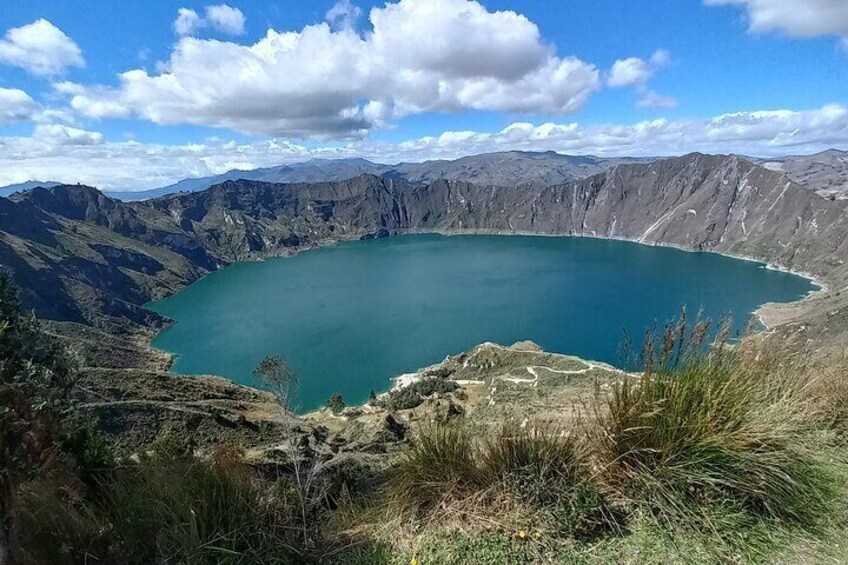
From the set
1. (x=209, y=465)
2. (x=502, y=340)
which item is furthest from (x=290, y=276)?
(x=209, y=465)

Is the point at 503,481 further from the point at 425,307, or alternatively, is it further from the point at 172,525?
the point at 425,307

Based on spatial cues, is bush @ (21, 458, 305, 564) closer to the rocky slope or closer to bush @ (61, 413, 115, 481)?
bush @ (61, 413, 115, 481)

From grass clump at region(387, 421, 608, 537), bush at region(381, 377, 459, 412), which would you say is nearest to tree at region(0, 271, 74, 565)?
grass clump at region(387, 421, 608, 537)

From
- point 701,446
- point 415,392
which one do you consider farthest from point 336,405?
point 701,446

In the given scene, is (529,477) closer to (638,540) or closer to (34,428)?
(638,540)

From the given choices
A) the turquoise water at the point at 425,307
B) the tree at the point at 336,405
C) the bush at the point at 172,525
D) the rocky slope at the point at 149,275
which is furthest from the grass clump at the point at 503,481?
the tree at the point at 336,405

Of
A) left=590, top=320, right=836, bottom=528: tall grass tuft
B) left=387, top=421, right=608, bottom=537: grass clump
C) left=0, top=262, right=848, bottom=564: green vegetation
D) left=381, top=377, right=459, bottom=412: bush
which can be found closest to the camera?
left=0, top=262, right=848, bottom=564: green vegetation
